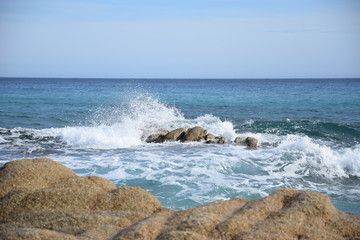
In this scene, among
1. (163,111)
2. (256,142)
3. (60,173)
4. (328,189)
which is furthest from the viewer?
(163,111)

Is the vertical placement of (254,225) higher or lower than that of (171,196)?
higher

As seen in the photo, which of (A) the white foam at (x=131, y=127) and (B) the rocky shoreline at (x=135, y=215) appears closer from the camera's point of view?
(B) the rocky shoreline at (x=135, y=215)

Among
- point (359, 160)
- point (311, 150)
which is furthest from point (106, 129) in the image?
point (359, 160)

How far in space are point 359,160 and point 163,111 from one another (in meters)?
12.2

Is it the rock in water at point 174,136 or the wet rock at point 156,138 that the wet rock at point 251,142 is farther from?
the wet rock at point 156,138

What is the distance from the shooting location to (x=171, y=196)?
7910 mm

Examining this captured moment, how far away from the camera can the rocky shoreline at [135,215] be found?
355cm

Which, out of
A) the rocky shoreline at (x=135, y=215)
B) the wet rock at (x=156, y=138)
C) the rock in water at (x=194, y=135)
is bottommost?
the wet rock at (x=156, y=138)

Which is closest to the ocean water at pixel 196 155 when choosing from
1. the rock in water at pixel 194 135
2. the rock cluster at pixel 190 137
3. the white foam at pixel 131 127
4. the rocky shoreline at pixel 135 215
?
the white foam at pixel 131 127

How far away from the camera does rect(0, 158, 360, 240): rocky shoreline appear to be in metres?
3.55

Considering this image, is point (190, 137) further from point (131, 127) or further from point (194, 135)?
point (131, 127)

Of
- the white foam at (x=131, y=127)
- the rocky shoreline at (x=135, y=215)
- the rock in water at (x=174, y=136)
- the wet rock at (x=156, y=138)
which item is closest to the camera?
the rocky shoreline at (x=135, y=215)

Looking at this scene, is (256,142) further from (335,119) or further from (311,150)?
(335,119)

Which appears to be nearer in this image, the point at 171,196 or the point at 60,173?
the point at 60,173
